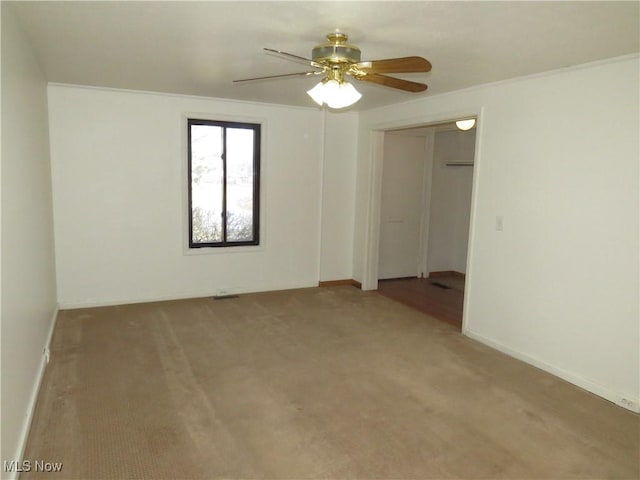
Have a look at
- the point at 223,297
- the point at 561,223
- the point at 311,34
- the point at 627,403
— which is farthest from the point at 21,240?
the point at 627,403

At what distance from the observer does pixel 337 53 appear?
255 centimetres

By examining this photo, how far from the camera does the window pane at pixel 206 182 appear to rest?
5.27m

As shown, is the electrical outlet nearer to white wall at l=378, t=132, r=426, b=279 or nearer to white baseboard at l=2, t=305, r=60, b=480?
white baseboard at l=2, t=305, r=60, b=480

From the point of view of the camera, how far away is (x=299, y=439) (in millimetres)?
2553

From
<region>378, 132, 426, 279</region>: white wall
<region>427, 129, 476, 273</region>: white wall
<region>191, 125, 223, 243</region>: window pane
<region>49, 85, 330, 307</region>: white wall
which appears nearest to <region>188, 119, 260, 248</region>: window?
<region>191, 125, 223, 243</region>: window pane

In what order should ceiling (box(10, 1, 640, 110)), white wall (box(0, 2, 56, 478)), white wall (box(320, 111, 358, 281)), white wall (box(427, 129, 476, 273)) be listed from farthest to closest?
white wall (box(427, 129, 476, 273))
white wall (box(320, 111, 358, 281))
ceiling (box(10, 1, 640, 110))
white wall (box(0, 2, 56, 478))

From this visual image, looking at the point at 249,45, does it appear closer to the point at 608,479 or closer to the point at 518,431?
the point at 518,431

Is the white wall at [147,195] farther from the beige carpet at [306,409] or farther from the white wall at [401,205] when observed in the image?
the white wall at [401,205]

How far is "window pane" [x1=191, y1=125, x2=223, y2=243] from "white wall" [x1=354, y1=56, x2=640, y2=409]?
2.68 meters

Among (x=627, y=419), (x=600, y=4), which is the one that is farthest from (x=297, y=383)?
(x=600, y=4)

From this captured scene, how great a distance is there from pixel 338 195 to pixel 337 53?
139 inches

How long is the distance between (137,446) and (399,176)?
494 centimetres

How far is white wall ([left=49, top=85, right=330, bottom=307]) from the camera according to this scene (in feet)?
15.2

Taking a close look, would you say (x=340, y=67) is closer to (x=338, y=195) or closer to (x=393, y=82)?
(x=393, y=82)
